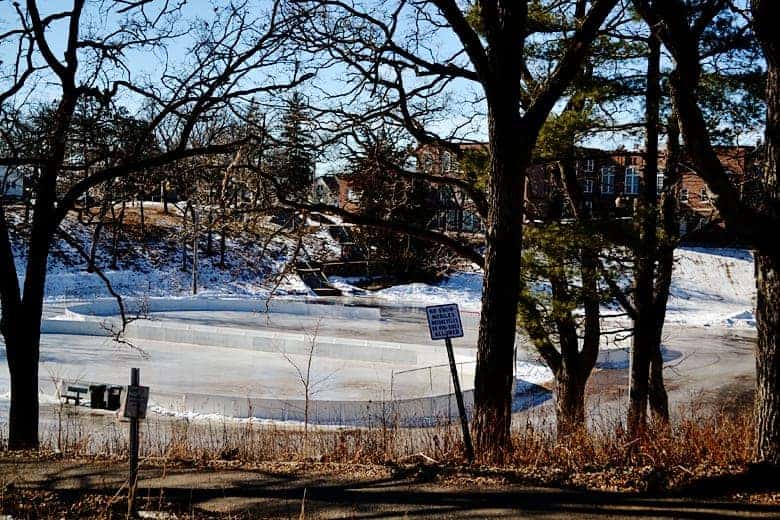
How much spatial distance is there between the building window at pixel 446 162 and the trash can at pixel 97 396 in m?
10.7

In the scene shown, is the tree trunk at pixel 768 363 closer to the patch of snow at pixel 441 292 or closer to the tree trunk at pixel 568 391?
the tree trunk at pixel 568 391

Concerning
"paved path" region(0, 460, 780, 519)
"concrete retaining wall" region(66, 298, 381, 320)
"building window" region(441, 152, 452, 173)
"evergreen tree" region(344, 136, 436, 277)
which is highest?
"building window" region(441, 152, 452, 173)

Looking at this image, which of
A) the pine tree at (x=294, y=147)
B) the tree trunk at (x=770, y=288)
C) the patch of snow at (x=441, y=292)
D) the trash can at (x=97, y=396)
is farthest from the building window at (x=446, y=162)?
the patch of snow at (x=441, y=292)

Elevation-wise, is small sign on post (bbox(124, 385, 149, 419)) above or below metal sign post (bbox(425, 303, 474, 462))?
below

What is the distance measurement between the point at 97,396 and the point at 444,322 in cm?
1502

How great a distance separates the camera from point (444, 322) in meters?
8.03

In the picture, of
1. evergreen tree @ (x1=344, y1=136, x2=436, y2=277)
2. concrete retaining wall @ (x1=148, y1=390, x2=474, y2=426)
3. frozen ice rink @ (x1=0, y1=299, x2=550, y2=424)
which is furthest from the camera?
frozen ice rink @ (x1=0, y1=299, x2=550, y2=424)

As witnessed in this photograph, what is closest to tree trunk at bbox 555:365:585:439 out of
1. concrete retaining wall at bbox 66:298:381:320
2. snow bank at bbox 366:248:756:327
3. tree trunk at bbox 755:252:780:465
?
tree trunk at bbox 755:252:780:465

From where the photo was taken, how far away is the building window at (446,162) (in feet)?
50.9

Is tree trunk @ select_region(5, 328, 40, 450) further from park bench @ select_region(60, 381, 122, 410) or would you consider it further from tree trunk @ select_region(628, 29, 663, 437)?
tree trunk @ select_region(628, 29, 663, 437)

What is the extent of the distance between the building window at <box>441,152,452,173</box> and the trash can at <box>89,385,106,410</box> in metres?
10.7

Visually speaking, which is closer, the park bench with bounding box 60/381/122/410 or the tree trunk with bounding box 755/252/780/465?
the tree trunk with bounding box 755/252/780/465

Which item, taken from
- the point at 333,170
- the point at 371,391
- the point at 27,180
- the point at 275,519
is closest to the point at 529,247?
the point at 333,170

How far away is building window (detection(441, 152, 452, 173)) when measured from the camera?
15.5 metres
